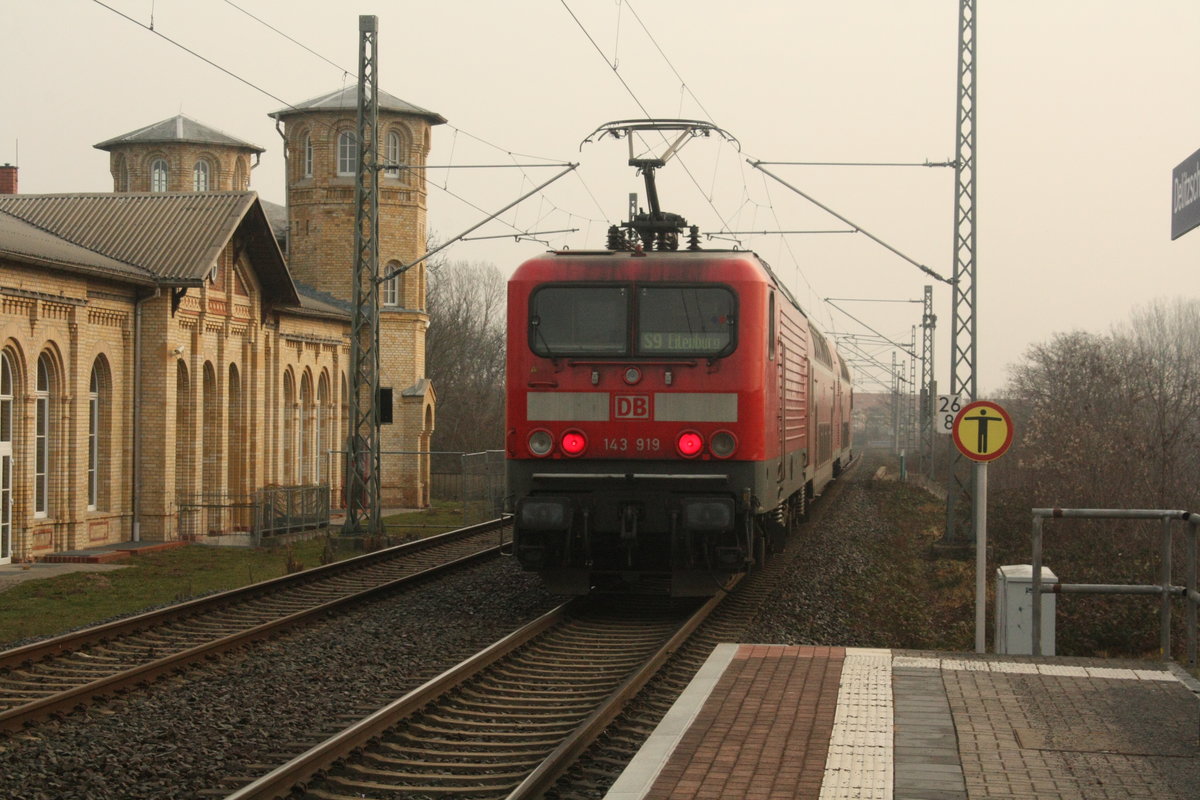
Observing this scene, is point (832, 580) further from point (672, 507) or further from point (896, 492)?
point (896, 492)

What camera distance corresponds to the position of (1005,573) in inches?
431

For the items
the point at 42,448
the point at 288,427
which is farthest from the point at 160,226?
the point at 288,427

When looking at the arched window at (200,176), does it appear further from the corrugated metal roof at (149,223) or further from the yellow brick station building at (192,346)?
the corrugated metal roof at (149,223)

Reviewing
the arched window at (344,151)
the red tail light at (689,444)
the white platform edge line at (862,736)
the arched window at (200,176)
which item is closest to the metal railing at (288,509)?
the red tail light at (689,444)

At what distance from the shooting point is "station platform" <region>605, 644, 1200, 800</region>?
20.5ft

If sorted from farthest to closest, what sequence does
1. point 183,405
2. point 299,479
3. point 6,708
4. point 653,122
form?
1. point 299,479
2. point 183,405
3. point 653,122
4. point 6,708

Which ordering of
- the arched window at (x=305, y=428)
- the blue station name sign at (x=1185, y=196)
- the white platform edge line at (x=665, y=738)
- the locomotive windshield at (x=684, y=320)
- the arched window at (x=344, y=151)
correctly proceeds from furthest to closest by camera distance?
1. the arched window at (x=344, y=151)
2. the arched window at (x=305, y=428)
3. the locomotive windshield at (x=684, y=320)
4. the white platform edge line at (x=665, y=738)
5. the blue station name sign at (x=1185, y=196)

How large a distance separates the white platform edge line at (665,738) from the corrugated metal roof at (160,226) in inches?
706

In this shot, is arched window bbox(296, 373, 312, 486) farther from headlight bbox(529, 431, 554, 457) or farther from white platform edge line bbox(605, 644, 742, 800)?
white platform edge line bbox(605, 644, 742, 800)

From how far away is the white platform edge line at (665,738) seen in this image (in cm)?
617

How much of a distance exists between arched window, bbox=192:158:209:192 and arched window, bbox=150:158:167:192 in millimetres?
1024

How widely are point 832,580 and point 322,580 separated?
614cm

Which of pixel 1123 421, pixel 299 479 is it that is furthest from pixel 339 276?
pixel 1123 421

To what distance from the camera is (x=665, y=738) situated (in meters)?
7.11
